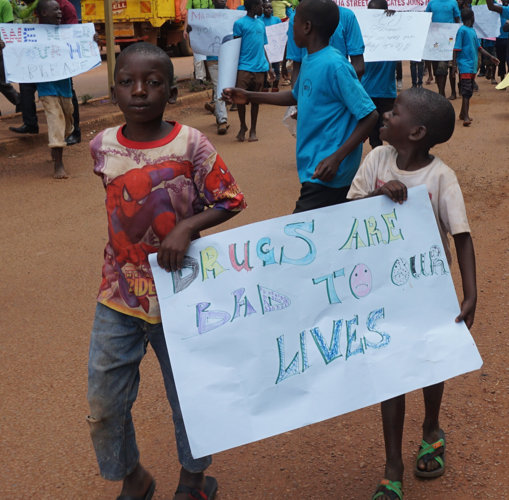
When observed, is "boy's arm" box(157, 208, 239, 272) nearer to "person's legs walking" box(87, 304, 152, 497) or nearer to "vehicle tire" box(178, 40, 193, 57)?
"person's legs walking" box(87, 304, 152, 497)

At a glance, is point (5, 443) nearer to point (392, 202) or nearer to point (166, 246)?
point (166, 246)

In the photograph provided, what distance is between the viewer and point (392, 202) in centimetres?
225

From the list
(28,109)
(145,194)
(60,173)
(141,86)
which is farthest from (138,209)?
(28,109)

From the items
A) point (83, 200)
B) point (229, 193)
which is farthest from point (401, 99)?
point (83, 200)

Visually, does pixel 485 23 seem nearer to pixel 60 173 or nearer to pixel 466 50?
pixel 466 50

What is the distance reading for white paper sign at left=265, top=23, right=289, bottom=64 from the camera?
34.8ft

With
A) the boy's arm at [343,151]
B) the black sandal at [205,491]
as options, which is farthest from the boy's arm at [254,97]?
the black sandal at [205,491]

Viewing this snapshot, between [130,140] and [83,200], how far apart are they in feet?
15.0

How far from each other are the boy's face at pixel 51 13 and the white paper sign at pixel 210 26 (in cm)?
233

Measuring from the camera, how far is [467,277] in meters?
2.28

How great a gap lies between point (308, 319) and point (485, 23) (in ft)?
41.4

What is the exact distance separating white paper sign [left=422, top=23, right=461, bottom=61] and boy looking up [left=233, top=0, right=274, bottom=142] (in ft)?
8.91

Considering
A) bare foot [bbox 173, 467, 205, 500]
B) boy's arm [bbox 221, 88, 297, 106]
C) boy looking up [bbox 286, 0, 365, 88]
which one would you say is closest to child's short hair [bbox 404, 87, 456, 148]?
boy's arm [bbox 221, 88, 297, 106]

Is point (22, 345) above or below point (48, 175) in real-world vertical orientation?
above
